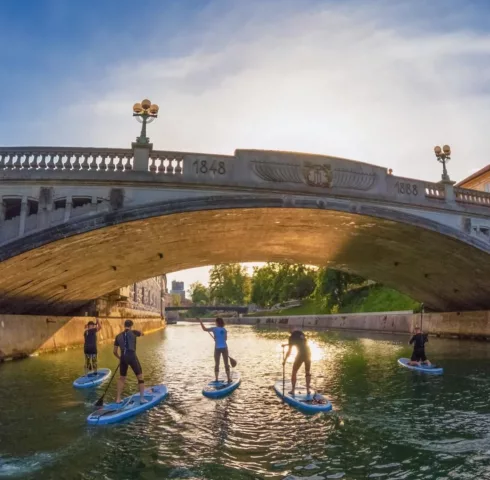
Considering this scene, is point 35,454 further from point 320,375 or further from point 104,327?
point 104,327

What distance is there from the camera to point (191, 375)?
61.7 ft

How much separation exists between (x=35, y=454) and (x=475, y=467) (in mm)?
7636

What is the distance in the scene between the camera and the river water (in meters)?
7.52

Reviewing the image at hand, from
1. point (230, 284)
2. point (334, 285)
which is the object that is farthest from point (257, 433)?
point (230, 284)

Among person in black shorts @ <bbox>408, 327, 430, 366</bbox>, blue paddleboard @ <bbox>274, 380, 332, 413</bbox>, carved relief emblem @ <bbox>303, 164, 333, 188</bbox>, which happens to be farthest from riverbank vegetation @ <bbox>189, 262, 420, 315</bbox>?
blue paddleboard @ <bbox>274, 380, 332, 413</bbox>

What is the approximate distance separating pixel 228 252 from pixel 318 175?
11.6 m

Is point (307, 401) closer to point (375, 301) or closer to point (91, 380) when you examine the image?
point (91, 380)

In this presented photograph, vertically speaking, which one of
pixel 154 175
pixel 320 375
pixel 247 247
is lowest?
pixel 320 375

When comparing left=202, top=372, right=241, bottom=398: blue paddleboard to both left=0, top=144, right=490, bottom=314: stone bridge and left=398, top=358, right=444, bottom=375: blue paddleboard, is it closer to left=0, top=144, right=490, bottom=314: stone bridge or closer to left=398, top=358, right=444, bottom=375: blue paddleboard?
left=0, top=144, right=490, bottom=314: stone bridge

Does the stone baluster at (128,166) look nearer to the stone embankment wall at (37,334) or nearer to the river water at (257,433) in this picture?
the river water at (257,433)

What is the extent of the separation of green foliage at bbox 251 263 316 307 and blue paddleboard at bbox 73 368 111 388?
261ft

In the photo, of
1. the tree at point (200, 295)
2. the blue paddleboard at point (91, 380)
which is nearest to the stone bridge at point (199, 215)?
the blue paddleboard at point (91, 380)

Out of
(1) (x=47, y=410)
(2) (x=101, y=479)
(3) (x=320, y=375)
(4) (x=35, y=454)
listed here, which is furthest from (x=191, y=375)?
(2) (x=101, y=479)

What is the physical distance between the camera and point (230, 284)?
490 ft
